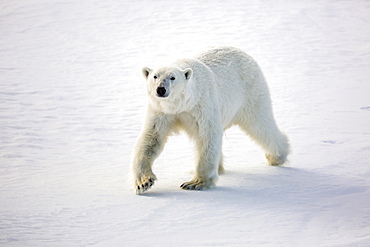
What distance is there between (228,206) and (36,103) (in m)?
5.12

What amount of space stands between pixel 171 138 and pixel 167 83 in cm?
303

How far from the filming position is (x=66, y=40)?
13.2 meters

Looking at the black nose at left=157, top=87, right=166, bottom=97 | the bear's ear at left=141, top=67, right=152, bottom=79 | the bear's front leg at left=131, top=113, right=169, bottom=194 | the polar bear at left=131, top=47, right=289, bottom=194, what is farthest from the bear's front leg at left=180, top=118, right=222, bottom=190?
the bear's ear at left=141, top=67, right=152, bottom=79

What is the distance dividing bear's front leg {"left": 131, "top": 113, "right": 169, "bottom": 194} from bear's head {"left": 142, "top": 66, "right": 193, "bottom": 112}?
9.4 inches

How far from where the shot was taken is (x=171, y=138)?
8.32 m

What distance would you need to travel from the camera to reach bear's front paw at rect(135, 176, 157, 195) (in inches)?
215

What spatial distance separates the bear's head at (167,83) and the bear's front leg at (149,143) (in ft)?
0.78

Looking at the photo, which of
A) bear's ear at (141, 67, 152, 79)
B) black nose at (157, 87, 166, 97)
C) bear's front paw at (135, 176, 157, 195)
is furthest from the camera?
bear's ear at (141, 67, 152, 79)

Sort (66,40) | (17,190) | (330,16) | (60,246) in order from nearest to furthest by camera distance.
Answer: (60,246) < (17,190) < (66,40) < (330,16)

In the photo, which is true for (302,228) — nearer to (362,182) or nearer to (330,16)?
(362,182)

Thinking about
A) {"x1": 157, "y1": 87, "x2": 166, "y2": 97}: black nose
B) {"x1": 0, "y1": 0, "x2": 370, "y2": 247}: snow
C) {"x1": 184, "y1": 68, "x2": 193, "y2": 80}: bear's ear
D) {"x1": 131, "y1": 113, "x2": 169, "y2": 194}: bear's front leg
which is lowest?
{"x1": 0, "y1": 0, "x2": 370, "y2": 247}: snow

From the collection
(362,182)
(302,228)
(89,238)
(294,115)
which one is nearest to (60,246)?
(89,238)

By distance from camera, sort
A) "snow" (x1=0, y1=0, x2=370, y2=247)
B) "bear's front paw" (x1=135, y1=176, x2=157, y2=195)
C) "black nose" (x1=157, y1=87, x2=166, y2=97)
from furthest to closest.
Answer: "bear's front paw" (x1=135, y1=176, x2=157, y2=195) → "black nose" (x1=157, y1=87, x2=166, y2=97) → "snow" (x1=0, y1=0, x2=370, y2=247)

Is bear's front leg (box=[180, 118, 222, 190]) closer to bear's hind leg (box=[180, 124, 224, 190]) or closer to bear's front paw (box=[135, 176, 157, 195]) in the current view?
Answer: bear's hind leg (box=[180, 124, 224, 190])
